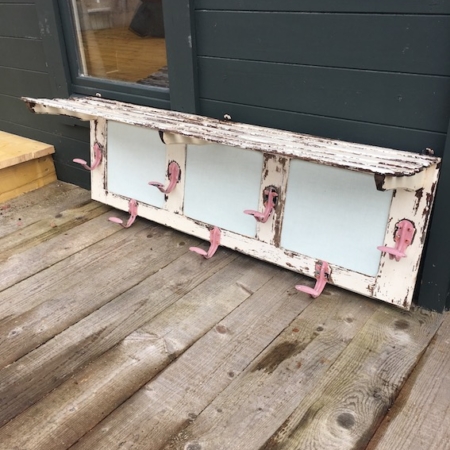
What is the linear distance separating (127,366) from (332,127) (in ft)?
3.60

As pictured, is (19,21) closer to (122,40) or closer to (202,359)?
(122,40)

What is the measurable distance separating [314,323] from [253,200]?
1.78ft

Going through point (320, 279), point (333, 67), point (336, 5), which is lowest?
point (320, 279)

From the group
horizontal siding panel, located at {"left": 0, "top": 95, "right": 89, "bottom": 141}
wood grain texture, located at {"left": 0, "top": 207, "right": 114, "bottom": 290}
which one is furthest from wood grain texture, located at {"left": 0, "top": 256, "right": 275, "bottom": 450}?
horizontal siding panel, located at {"left": 0, "top": 95, "right": 89, "bottom": 141}

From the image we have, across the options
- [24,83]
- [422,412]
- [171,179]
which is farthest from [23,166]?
[422,412]

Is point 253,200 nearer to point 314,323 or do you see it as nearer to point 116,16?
point 314,323

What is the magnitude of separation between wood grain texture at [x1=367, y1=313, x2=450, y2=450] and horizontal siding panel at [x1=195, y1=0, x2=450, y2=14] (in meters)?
1.06

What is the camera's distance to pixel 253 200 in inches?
76.5

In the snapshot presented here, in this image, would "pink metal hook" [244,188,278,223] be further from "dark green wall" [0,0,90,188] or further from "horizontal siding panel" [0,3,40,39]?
"horizontal siding panel" [0,3,40,39]

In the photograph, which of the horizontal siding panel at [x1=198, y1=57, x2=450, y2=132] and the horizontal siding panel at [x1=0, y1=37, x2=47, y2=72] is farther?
the horizontal siding panel at [x1=0, y1=37, x2=47, y2=72]

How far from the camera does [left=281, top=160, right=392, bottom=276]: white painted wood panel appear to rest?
65.4 inches

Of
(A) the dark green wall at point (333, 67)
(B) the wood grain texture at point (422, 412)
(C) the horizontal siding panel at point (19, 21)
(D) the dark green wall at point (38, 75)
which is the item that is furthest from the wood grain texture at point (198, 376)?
(C) the horizontal siding panel at point (19, 21)

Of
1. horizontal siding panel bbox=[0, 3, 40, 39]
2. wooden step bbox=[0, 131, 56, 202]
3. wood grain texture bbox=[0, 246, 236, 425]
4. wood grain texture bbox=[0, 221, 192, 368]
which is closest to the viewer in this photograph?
wood grain texture bbox=[0, 246, 236, 425]

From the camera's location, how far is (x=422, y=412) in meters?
1.33
